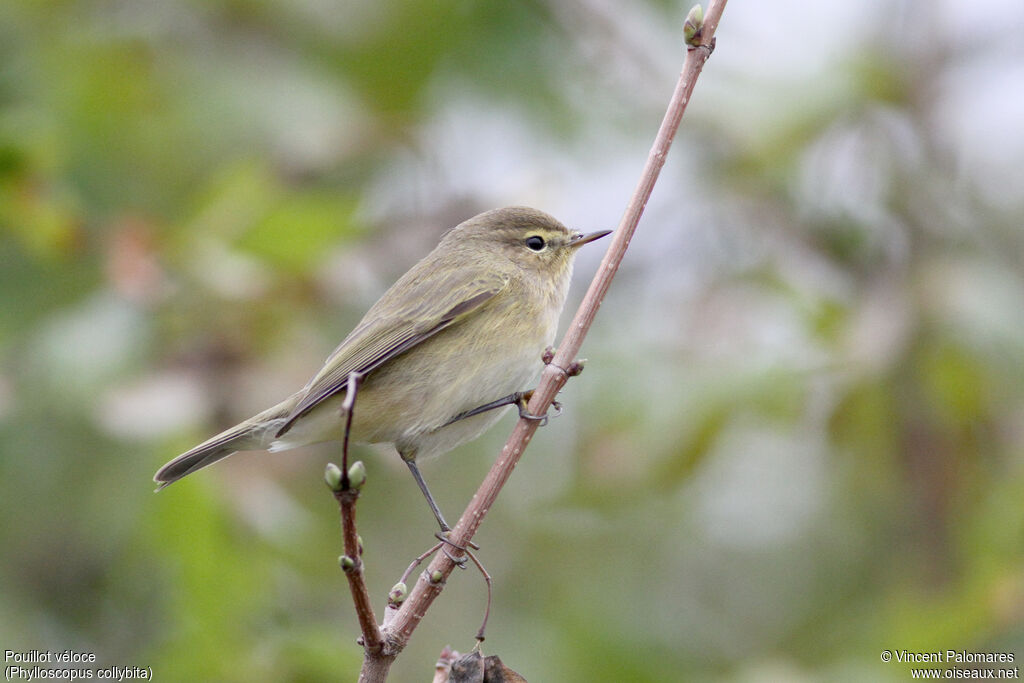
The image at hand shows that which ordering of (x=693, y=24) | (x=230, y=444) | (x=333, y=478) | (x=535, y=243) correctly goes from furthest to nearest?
(x=535, y=243) → (x=230, y=444) → (x=693, y=24) → (x=333, y=478)

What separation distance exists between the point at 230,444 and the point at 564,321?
2.12 meters

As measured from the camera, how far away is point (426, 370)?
400 centimetres

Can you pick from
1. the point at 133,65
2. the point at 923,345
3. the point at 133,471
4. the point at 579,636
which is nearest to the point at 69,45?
the point at 133,65

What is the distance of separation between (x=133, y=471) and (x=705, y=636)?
3026mm

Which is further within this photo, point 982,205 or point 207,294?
point 982,205

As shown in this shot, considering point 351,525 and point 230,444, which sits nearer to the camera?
point 351,525

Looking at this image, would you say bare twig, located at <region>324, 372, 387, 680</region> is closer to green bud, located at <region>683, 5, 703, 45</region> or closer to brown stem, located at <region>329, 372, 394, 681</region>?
brown stem, located at <region>329, 372, 394, 681</region>

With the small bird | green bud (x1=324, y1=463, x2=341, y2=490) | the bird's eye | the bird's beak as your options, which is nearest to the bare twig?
green bud (x1=324, y1=463, x2=341, y2=490)

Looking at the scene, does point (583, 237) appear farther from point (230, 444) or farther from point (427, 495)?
point (230, 444)

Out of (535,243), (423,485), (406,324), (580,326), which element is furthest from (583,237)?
(580,326)

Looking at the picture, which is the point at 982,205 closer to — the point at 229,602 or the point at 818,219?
the point at 818,219

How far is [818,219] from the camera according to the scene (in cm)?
536

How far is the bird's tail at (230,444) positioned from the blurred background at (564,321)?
0.29 feet

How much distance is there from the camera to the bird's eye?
4645mm
